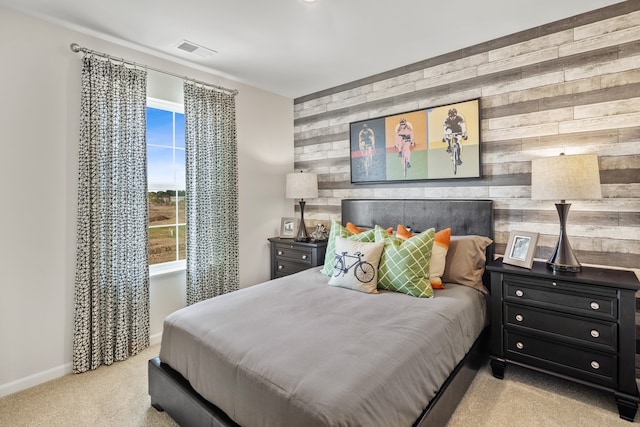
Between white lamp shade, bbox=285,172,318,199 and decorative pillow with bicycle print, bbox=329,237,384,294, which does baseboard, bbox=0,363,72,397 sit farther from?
white lamp shade, bbox=285,172,318,199

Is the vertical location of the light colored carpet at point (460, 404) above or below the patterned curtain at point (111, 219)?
below

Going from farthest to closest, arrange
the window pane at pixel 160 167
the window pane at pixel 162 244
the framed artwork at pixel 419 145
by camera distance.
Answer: the window pane at pixel 162 244
the window pane at pixel 160 167
the framed artwork at pixel 419 145

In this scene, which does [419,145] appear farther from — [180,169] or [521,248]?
[180,169]

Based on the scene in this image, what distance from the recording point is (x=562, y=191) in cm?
213

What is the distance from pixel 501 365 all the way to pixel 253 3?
3060 mm

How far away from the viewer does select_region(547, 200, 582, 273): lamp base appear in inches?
86.5

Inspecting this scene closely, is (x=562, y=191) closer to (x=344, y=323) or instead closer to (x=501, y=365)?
(x=501, y=365)

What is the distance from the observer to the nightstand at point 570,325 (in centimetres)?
191

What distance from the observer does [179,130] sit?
3324mm

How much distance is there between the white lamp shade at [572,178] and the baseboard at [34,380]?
369cm

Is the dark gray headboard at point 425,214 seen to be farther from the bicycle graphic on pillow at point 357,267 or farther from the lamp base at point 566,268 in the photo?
the bicycle graphic on pillow at point 357,267

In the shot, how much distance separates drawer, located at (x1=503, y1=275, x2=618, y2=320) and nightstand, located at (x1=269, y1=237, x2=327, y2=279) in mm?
1785

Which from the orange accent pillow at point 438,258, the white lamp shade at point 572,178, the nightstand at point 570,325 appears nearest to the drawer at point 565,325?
the nightstand at point 570,325

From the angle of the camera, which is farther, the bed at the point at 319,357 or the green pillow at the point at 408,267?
the green pillow at the point at 408,267
